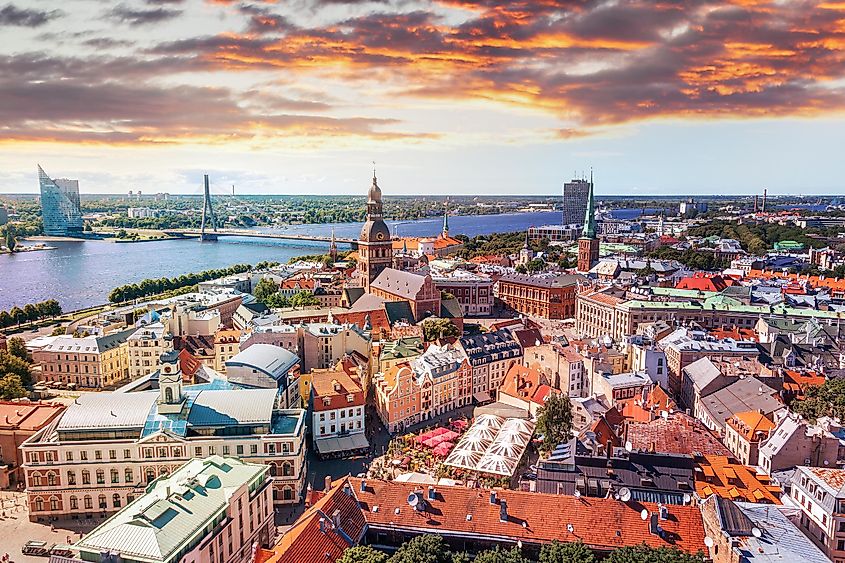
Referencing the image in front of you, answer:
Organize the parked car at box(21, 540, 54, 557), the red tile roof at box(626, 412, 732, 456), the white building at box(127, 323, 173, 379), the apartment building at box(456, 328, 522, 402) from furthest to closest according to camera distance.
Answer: the white building at box(127, 323, 173, 379)
the apartment building at box(456, 328, 522, 402)
the red tile roof at box(626, 412, 732, 456)
the parked car at box(21, 540, 54, 557)

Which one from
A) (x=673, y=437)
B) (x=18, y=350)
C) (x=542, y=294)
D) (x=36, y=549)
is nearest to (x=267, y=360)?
(x=36, y=549)

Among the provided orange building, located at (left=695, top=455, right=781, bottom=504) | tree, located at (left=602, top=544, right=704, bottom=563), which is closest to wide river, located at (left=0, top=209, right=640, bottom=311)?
orange building, located at (left=695, top=455, right=781, bottom=504)

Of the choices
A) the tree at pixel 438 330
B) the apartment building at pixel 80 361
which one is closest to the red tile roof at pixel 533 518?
the tree at pixel 438 330

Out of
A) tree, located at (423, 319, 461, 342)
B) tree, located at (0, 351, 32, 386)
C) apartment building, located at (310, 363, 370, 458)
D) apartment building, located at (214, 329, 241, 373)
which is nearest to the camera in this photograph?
apartment building, located at (310, 363, 370, 458)

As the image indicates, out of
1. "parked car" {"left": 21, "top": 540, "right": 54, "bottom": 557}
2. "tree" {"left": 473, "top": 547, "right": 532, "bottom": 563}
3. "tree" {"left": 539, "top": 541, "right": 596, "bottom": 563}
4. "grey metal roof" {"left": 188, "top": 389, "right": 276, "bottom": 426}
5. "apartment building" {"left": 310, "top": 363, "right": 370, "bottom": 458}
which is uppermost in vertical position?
"grey metal roof" {"left": 188, "top": 389, "right": 276, "bottom": 426}

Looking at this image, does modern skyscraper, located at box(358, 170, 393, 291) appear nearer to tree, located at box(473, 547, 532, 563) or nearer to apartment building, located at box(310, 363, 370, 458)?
apartment building, located at box(310, 363, 370, 458)

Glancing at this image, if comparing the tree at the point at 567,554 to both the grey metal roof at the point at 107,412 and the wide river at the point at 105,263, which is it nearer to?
the grey metal roof at the point at 107,412
